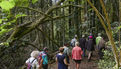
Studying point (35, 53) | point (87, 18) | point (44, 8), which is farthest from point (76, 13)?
point (35, 53)

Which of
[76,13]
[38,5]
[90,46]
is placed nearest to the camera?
[90,46]

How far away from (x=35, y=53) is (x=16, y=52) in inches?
198

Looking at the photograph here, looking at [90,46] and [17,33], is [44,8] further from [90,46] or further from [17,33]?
[90,46]

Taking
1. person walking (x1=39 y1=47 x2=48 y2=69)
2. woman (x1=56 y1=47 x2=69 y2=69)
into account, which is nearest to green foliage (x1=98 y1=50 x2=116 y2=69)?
woman (x1=56 y1=47 x2=69 y2=69)

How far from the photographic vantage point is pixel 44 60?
4711 mm

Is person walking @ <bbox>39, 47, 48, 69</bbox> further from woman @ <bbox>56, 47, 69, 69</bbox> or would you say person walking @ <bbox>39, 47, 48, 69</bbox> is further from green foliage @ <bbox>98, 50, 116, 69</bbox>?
green foliage @ <bbox>98, 50, 116, 69</bbox>

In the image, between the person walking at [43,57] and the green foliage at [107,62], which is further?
the person walking at [43,57]

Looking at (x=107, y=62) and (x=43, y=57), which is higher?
(x=43, y=57)

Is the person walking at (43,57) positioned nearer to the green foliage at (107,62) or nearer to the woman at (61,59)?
the woman at (61,59)

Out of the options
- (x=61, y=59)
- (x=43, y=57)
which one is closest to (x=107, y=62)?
(x=61, y=59)

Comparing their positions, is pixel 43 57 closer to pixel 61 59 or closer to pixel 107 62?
pixel 61 59

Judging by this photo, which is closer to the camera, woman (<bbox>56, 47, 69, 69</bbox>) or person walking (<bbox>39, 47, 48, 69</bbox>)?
woman (<bbox>56, 47, 69, 69</bbox>)

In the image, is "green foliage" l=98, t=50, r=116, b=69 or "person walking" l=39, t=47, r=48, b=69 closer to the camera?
"green foliage" l=98, t=50, r=116, b=69

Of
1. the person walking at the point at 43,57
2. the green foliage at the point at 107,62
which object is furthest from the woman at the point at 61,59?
the green foliage at the point at 107,62
